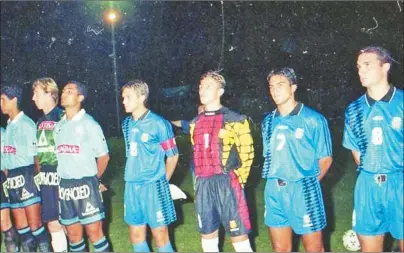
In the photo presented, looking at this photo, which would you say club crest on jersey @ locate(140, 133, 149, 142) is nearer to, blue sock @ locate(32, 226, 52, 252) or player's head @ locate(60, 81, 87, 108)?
player's head @ locate(60, 81, 87, 108)

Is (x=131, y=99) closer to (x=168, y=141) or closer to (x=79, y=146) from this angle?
(x=168, y=141)

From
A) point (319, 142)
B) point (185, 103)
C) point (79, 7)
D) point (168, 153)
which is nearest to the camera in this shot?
point (319, 142)

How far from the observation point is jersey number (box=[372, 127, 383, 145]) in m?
3.40

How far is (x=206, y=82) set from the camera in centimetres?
393

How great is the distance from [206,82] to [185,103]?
30.4 feet

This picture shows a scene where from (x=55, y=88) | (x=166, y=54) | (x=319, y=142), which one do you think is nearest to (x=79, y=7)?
(x=166, y=54)

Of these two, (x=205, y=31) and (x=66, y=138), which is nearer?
(x=66, y=138)

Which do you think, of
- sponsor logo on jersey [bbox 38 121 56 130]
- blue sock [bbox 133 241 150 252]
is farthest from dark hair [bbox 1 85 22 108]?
blue sock [bbox 133 241 150 252]

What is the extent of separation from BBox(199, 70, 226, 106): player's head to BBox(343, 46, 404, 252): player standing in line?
3.83 ft

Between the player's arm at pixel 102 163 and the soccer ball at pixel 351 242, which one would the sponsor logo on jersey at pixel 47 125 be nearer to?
the player's arm at pixel 102 163

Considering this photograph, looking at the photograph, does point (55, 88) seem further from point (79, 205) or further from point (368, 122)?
point (368, 122)

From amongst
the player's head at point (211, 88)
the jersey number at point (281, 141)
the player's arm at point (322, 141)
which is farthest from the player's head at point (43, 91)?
the player's arm at point (322, 141)

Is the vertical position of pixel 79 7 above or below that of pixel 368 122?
above

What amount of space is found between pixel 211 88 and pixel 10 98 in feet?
7.69
